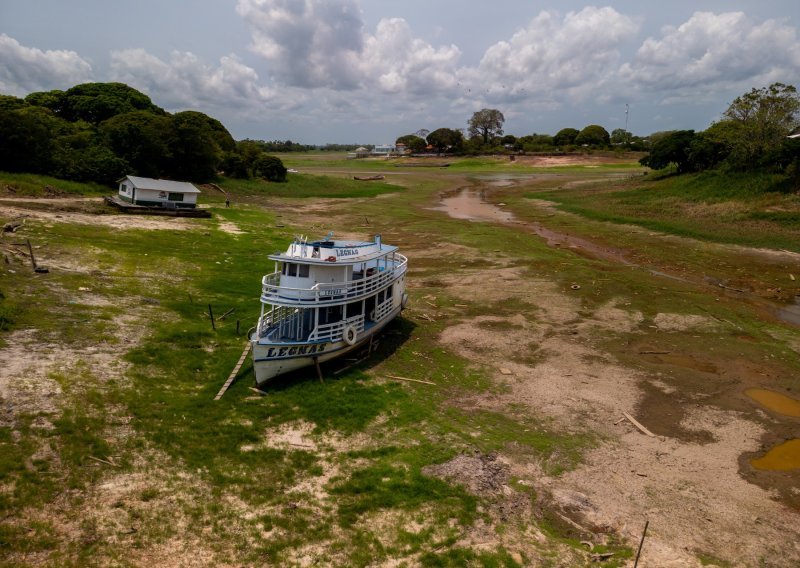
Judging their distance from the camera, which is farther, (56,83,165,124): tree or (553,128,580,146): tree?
(553,128,580,146): tree

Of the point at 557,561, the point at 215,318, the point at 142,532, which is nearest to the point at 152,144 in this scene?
the point at 215,318

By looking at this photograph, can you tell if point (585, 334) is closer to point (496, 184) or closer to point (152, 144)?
point (152, 144)

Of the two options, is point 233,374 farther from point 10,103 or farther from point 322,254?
point 10,103

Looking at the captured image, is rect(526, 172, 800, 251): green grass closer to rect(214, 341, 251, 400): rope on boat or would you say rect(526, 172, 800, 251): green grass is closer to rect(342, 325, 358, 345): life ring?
rect(342, 325, 358, 345): life ring

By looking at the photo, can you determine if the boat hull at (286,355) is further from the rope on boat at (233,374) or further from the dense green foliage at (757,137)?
the dense green foliage at (757,137)

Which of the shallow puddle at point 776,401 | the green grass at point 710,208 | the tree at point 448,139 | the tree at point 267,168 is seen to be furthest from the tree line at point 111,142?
the tree at point 448,139

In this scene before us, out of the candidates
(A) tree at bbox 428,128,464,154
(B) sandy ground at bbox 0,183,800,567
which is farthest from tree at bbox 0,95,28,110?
(A) tree at bbox 428,128,464,154
